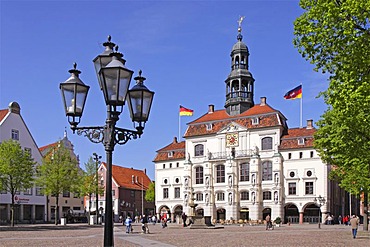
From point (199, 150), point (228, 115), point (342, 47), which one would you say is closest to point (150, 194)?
point (199, 150)

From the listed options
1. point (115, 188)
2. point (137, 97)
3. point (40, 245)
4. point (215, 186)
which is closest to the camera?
point (137, 97)

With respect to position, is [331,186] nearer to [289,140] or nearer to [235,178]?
[289,140]

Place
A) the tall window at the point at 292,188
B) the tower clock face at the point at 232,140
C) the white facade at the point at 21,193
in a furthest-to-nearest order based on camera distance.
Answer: the tower clock face at the point at 232,140 → the tall window at the point at 292,188 → the white facade at the point at 21,193

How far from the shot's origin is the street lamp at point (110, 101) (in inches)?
361

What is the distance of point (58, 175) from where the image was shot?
56.8m

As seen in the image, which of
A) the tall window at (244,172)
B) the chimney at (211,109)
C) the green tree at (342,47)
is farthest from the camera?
the chimney at (211,109)

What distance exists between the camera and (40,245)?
25703 millimetres

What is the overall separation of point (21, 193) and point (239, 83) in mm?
39315

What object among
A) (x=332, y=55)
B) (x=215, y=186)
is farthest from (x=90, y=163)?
(x=332, y=55)

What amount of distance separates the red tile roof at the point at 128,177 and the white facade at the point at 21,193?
2374 centimetres

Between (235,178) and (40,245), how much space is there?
188ft

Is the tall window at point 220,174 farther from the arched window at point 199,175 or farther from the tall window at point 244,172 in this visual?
the tall window at point 244,172

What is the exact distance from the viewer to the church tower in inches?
3371

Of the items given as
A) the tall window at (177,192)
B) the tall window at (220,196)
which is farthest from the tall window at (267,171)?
the tall window at (177,192)
